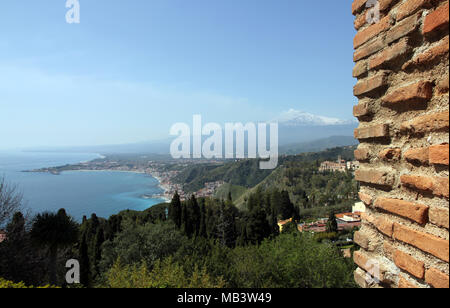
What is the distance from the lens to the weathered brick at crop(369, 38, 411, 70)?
1413 millimetres

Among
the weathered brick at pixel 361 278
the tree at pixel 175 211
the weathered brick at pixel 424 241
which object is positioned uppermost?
the weathered brick at pixel 424 241

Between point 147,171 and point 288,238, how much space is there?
134522 mm

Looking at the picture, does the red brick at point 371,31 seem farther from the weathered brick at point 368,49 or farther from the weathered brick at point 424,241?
the weathered brick at point 424,241

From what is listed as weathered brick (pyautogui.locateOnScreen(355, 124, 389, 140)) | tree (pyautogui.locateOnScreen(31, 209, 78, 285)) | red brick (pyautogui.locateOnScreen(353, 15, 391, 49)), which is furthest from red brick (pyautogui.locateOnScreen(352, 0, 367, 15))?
tree (pyautogui.locateOnScreen(31, 209, 78, 285))

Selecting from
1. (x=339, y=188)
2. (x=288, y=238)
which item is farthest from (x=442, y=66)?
(x=339, y=188)

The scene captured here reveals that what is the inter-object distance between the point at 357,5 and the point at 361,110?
2.45ft

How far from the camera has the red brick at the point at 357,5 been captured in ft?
5.87

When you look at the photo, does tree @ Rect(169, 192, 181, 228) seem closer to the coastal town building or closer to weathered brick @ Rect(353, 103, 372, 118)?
weathered brick @ Rect(353, 103, 372, 118)

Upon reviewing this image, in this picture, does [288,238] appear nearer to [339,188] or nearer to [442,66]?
[442,66]

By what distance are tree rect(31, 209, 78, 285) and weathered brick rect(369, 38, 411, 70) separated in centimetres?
1417

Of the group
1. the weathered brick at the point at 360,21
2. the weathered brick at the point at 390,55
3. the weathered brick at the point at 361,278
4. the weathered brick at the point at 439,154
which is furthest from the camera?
the weathered brick at the point at 360,21

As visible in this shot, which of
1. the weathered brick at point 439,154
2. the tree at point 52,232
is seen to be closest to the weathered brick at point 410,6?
the weathered brick at point 439,154

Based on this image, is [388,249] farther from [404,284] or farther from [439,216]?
[439,216]

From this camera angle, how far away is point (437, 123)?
124cm
